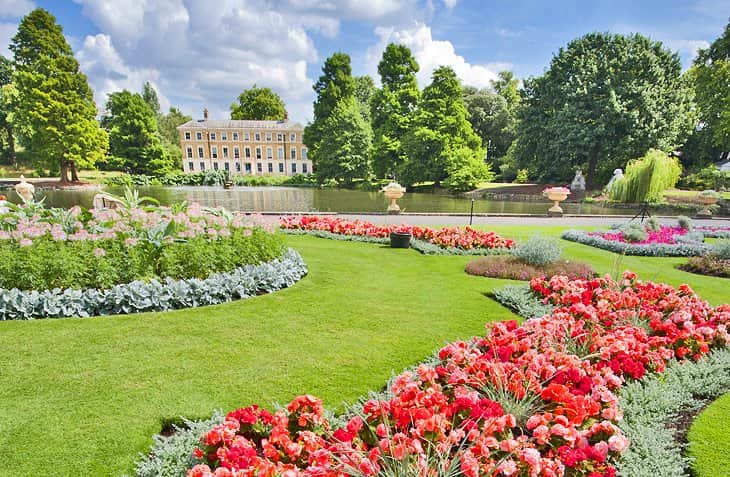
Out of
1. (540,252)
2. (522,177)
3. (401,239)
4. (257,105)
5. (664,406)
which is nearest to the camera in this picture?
(664,406)

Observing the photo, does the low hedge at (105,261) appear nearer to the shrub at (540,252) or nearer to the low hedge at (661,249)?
the shrub at (540,252)

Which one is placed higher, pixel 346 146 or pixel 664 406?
pixel 346 146

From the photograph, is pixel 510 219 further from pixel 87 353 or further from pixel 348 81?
pixel 348 81

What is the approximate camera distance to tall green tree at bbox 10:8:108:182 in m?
32.7

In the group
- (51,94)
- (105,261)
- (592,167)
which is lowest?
(105,261)

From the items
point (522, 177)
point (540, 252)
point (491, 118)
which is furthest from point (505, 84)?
point (540, 252)

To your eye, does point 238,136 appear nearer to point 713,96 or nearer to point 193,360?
point 713,96

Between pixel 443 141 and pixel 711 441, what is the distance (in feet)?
102

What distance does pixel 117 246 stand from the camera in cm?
499

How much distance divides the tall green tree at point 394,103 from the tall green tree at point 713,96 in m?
23.2

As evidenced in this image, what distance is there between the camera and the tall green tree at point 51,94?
107ft

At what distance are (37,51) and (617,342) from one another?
46.3 meters

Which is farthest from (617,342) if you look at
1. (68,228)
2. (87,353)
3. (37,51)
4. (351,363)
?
(37,51)

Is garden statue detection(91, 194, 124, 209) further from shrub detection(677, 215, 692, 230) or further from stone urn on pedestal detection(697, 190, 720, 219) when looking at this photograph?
stone urn on pedestal detection(697, 190, 720, 219)
